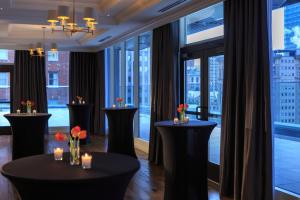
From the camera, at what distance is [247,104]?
439cm

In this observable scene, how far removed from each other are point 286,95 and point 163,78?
280 cm

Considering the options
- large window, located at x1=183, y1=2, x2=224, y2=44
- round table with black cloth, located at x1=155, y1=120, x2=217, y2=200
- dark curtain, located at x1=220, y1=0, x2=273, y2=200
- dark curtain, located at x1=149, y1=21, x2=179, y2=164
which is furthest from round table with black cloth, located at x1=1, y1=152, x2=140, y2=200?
dark curtain, located at x1=149, y1=21, x2=179, y2=164

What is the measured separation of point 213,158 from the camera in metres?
5.91

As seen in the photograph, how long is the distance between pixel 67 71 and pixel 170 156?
27.1 feet

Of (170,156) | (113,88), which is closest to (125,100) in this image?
(113,88)

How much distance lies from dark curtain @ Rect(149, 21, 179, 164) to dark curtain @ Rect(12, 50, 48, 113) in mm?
5103

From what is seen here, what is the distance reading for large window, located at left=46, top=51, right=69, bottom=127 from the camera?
1170cm

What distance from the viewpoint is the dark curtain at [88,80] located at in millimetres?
11422

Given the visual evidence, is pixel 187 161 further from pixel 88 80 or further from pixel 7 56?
pixel 7 56

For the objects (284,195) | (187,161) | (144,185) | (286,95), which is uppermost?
(286,95)

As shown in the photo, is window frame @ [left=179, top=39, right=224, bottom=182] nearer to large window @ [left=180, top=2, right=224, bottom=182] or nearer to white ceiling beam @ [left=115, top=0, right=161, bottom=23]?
large window @ [left=180, top=2, right=224, bottom=182]

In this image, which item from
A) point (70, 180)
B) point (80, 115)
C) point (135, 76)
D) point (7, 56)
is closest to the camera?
point (70, 180)

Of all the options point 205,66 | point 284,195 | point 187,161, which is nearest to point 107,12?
point 205,66

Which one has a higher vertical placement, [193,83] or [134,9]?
[134,9]
